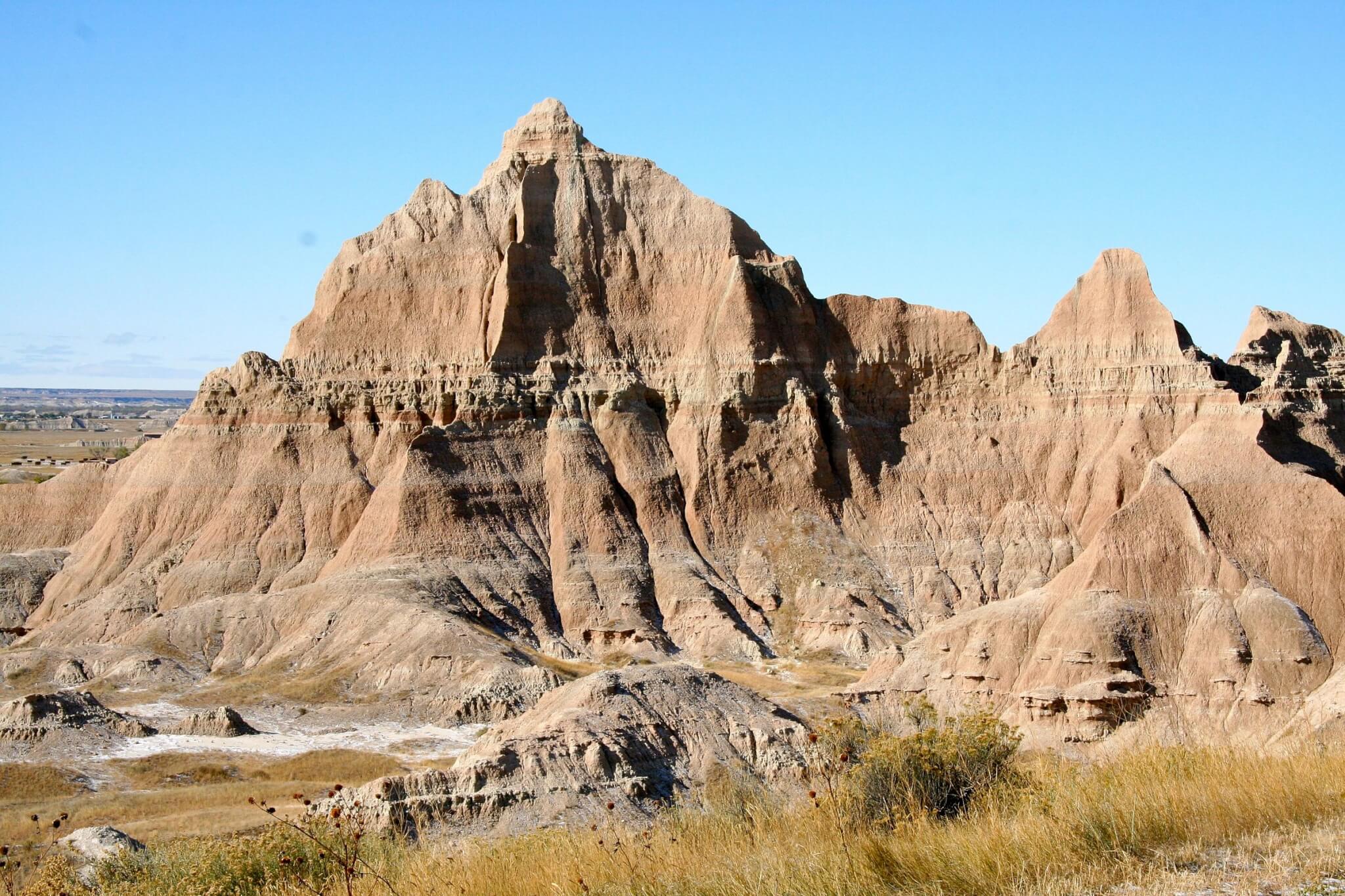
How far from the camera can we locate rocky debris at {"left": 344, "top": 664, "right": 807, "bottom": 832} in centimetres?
3244

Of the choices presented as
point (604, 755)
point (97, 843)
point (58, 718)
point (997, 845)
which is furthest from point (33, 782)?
point (997, 845)

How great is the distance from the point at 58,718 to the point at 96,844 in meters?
20.4

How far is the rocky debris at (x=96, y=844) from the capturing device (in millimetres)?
26938

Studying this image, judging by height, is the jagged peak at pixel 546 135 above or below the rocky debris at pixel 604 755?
above

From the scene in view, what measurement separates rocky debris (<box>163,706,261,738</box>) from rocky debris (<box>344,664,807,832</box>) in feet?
38.6

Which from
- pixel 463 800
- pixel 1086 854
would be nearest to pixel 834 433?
pixel 463 800

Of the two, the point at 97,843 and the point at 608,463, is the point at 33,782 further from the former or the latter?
the point at 608,463

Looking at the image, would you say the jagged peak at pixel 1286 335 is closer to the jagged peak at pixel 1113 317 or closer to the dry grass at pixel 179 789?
the jagged peak at pixel 1113 317

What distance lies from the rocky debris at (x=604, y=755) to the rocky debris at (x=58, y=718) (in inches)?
549

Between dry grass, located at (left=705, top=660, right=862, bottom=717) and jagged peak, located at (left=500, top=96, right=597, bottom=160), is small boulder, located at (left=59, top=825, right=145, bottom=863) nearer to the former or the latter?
dry grass, located at (left=705, top=660, right=862, bottom=717)

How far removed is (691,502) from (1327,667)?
33810 millimetres

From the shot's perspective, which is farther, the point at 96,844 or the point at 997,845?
the point at 96,844

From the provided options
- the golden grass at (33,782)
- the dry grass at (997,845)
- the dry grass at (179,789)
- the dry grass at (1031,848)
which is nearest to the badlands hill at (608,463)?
the dry grass at (179,789)

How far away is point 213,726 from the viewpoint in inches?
1970
